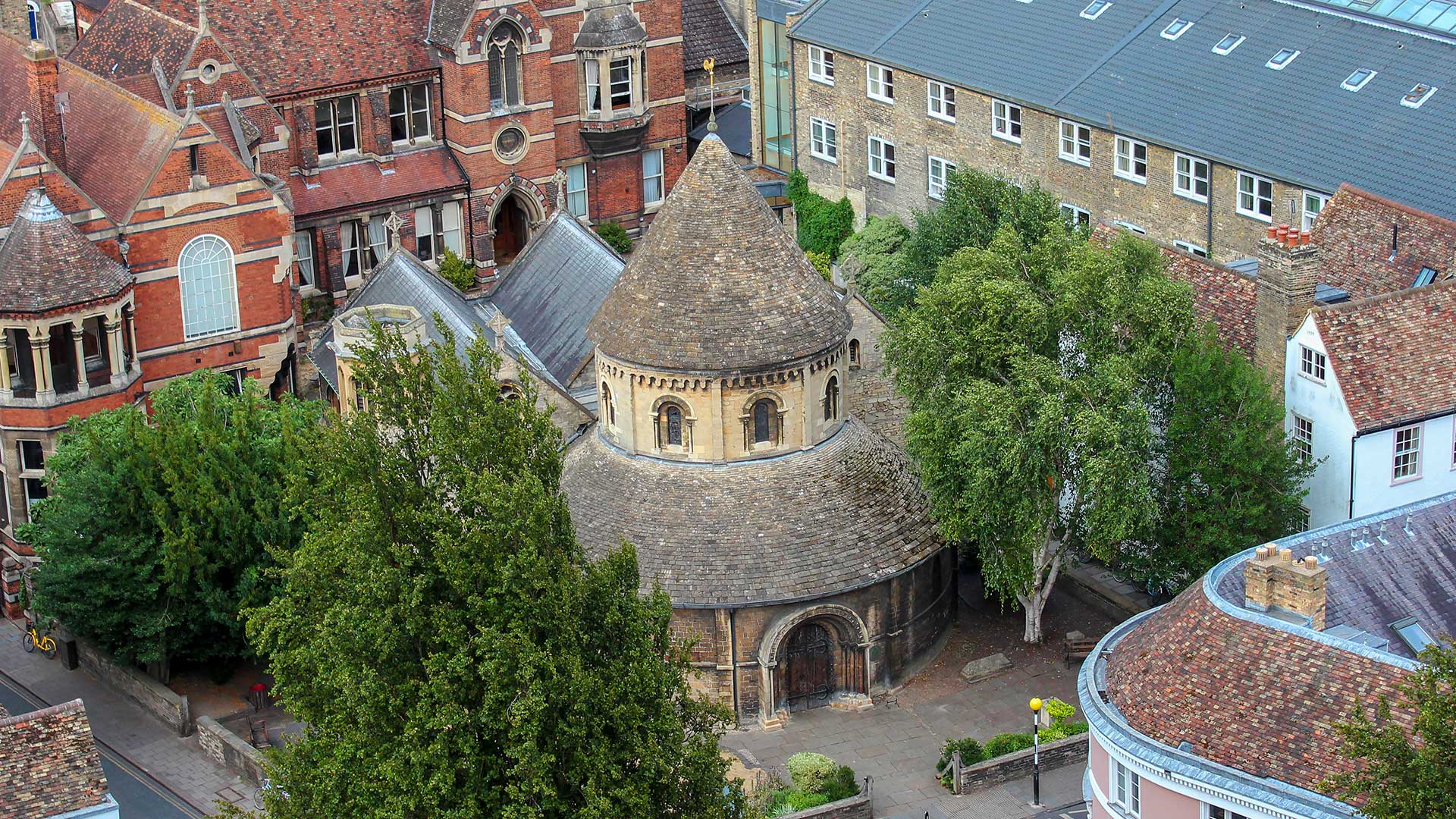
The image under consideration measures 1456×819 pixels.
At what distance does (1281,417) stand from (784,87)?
1429 inches

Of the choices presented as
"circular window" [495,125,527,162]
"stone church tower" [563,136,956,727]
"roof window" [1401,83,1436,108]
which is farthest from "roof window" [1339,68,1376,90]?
"circular window" [495,125,527,162]

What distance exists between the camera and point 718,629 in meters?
57.6

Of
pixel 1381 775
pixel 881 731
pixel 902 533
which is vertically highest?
pixel 1381 775

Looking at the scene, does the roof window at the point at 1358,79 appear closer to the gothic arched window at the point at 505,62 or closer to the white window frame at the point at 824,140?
the white window frame at the point at 824,140

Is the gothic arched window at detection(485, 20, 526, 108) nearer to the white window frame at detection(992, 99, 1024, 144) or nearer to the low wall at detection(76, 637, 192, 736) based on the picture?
the white window frame at detection(992, 99, 1024, 144)

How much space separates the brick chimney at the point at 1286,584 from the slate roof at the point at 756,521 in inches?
492

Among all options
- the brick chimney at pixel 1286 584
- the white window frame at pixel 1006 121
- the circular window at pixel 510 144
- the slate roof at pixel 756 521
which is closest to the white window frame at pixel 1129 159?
the white window frame at pixel 1006 121

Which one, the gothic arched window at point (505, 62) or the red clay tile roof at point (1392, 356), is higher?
the gothic arched window at point (505, 62)

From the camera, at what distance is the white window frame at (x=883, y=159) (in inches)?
3307

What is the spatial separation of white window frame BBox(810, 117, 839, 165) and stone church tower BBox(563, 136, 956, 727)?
27.2 meters

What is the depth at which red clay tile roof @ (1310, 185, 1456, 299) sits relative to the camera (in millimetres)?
62312

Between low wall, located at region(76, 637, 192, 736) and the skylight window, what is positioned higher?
the skylight window

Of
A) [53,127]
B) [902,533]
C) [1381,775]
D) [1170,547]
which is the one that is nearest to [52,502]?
[53,127]

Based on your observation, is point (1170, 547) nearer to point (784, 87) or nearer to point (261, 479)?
point (261, 479)
